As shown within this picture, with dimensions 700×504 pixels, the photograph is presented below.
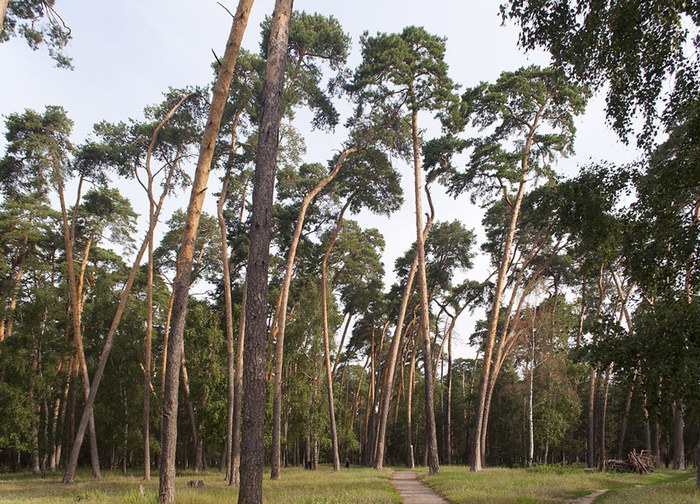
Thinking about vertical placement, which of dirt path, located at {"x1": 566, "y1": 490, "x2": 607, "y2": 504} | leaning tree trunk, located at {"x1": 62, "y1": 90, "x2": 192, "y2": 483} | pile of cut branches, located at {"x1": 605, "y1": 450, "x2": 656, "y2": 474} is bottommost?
pile of cut branches, located at {"x1": 605, "y1": 450, "x2": 656, "y2": 474}

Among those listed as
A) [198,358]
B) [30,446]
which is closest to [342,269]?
[198,358]

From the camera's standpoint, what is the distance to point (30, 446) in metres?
25.9

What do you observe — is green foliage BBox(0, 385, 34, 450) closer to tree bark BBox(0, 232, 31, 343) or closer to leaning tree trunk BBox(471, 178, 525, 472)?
tree bark BBox(0, 232, 31, 343)

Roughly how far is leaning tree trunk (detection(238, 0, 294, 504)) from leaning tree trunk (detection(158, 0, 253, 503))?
1.52 m

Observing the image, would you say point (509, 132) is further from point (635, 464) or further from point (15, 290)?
point (15, 290)

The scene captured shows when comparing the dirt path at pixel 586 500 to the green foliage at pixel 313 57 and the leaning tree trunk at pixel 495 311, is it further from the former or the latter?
the green foliage at pixel 313 57

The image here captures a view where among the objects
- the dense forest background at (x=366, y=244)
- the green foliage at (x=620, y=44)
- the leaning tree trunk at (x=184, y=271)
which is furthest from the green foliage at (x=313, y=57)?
the green foliage at (x=620, y=44)

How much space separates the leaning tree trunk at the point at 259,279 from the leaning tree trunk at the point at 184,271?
1518 mm

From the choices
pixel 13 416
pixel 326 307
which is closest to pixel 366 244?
pixel 326 307

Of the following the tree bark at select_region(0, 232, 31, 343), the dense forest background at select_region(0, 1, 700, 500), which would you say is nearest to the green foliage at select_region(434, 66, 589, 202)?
the dense forest background at select_region(0, 1, 700, 500)

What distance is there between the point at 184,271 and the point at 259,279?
335 cm

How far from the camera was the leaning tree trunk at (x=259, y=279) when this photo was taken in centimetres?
721

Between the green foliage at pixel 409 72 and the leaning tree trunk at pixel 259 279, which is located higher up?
the green foliage at pixel 409 72

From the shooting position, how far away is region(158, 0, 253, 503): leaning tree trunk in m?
9.83
